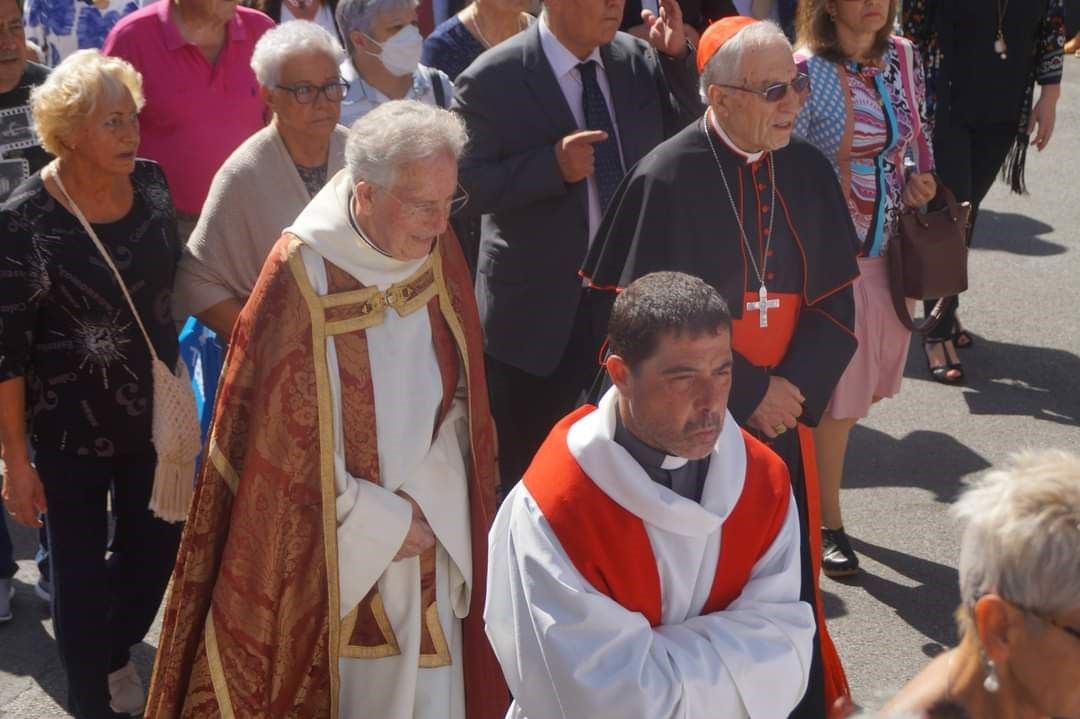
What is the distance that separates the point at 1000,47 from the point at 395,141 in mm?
4585

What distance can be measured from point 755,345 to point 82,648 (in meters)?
2.14

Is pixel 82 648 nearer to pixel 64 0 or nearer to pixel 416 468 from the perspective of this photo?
pixel 416 468

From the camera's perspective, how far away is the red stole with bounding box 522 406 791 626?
330 centimetres

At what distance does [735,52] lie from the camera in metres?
4.56

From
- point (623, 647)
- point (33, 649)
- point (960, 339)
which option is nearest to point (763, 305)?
point (623, 647)

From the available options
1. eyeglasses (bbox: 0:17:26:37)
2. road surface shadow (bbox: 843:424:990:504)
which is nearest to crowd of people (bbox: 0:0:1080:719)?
eyeglasses (bbox: 0:17:26:37)

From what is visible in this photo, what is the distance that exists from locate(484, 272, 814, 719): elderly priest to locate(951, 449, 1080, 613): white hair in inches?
27.3

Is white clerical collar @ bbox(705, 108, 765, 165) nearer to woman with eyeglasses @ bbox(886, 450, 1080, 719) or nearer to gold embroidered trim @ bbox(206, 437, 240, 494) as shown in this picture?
gold embroidered trim @ bbox(206, 437, 240, 494)

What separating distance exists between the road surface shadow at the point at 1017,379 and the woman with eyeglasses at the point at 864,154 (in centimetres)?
181

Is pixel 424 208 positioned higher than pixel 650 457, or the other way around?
pixel 424 208

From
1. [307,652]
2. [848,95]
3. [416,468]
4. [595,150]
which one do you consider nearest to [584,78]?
[595,150]

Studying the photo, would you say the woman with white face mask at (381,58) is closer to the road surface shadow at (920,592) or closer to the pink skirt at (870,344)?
the pink skirt at (870,344)

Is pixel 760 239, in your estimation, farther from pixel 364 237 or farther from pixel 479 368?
pixel 364 237

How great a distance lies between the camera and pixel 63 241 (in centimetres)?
454
